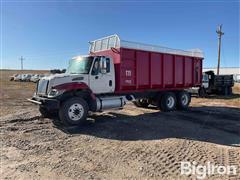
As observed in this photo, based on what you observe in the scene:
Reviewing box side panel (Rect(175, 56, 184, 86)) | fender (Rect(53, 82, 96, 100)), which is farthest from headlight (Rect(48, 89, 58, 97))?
box side panel (Rect(175, 56, 184, 86))

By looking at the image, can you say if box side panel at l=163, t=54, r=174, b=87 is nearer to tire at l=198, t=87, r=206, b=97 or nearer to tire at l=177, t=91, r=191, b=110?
tire at l=177, t=91, r=191, b=110

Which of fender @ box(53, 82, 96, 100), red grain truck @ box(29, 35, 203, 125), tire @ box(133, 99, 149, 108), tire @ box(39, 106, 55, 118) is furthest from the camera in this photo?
tire @ box(133, 99, 149, 108)

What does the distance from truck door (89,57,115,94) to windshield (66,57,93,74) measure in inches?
8.8

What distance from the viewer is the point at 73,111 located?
30.5ft

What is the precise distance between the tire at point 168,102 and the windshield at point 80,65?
15.6 feet

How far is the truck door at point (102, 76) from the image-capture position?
1021 centimetres

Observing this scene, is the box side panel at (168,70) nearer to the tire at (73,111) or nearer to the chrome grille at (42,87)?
the tire at (73,111)

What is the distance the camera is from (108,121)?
10094mm

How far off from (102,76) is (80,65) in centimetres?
101

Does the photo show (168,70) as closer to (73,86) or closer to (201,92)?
(73,86)

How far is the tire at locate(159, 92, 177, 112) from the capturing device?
13117 mm

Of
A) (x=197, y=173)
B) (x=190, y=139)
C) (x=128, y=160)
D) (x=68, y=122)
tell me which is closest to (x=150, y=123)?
(x=190, y=139)

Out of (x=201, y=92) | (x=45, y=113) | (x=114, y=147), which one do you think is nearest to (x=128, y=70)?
(x=45, y=113)

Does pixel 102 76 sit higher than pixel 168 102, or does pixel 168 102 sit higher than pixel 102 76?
pixel 102 76
